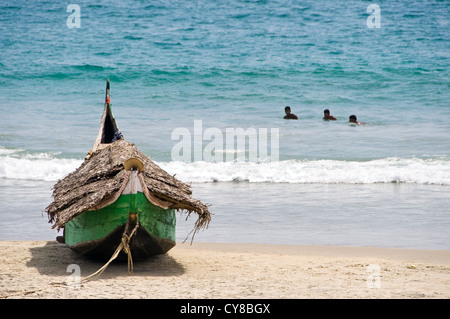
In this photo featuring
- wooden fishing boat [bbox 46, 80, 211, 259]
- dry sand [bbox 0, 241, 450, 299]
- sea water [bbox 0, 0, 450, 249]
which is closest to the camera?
dry sand [bbox 0, 241, 450, 299]

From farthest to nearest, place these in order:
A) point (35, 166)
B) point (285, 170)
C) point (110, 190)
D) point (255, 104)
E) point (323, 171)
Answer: point (255, 104)
point (35, 166)
point (285, 170)
point (323, 171)
point (110, 190)

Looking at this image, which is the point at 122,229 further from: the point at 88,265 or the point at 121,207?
the point at 88,265

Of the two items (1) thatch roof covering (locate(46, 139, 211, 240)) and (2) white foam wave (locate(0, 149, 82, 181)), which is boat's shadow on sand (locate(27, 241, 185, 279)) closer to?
(1) thatch roof covering (locate(46, 139, 211, 240))

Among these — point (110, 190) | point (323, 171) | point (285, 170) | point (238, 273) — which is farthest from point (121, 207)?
point (323, 171)

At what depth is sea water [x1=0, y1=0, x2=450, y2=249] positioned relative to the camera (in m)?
9.25

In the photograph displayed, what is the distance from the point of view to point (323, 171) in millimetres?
12250

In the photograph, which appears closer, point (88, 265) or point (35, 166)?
point (88, 265)

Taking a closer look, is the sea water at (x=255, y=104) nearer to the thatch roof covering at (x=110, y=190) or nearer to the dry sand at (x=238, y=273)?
the dry sand at (x=238, y=273)

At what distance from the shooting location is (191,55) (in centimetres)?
2341

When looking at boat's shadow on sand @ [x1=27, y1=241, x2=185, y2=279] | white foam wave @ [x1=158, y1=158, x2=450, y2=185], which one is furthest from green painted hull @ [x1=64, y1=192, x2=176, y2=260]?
white foam wave @ [x1=158, y1=158, x2=450, y2=185]

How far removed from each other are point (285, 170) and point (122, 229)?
672cm

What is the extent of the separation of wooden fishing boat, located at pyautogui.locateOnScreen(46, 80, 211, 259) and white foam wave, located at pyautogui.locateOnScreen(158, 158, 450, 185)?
525 centimetres
